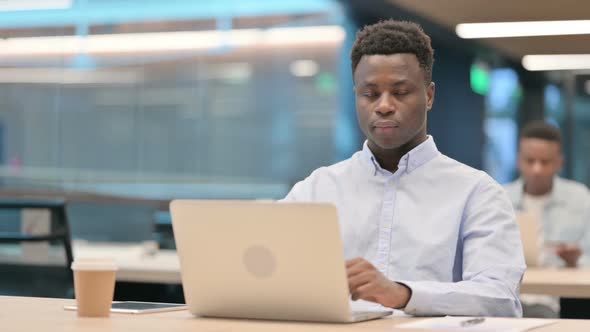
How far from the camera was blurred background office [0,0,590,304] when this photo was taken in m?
8.38

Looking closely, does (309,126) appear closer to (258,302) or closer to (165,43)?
(165,43)

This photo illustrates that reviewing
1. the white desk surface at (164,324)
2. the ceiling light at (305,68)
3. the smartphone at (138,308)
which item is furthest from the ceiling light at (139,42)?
the white desk surface at (164,324)

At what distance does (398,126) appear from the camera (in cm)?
233

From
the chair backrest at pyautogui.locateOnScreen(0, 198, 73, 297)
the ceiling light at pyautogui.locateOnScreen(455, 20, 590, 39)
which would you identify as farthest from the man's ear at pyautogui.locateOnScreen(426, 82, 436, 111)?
the ceiling light at pyautogui.locateOnScreen(455, 20, 590, 39)

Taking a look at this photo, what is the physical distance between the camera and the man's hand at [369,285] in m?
1.97

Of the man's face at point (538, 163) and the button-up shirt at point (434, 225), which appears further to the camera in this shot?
the man's face at point (538, 163)

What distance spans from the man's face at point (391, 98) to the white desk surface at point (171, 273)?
4.62 ft

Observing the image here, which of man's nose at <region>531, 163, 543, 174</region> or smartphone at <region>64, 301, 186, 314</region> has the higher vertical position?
man's nose at <region>531, 163, 543, 174</region>

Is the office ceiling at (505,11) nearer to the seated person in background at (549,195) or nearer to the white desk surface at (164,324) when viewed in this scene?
the seated person in background at (549,195)

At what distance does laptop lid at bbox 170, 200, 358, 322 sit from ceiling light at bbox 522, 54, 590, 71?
896 centimetres

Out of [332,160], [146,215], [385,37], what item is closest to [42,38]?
[146,215]

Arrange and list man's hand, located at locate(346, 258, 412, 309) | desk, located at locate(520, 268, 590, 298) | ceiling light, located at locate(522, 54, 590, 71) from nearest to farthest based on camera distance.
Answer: man's hand, located at locate(346, 258, 412, 309), desk, located at locate(520, 268, 590, 298), ceiling light, located at locate(522, 54, 590, 71)

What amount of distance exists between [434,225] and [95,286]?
0.80 m

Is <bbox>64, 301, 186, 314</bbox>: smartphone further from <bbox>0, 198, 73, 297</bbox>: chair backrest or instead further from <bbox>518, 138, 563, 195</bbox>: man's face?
<bbox>518, 138, 563, 195</bbox>: man's face
